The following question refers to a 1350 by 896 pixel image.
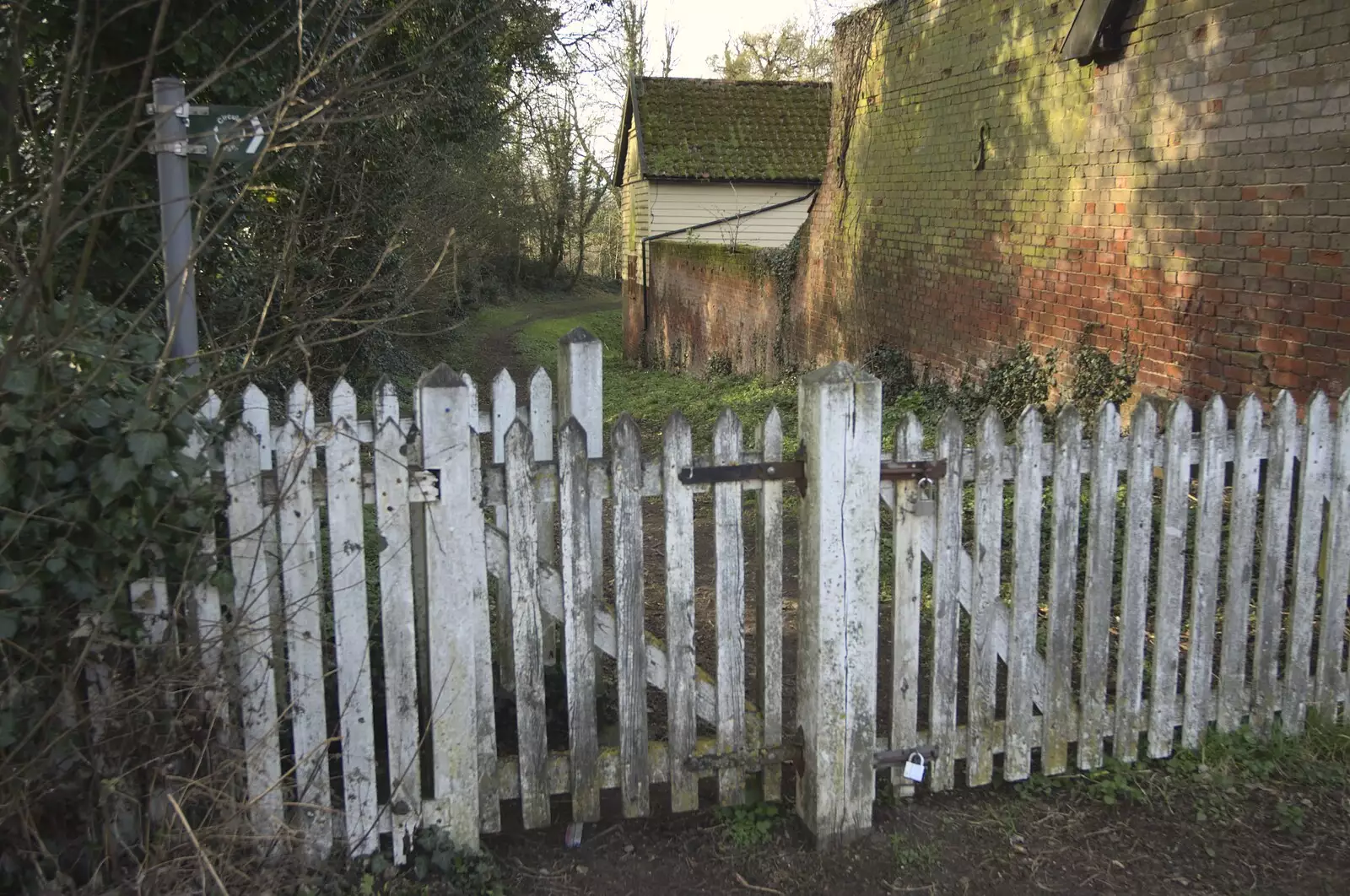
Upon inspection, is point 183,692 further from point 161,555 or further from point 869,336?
point 869,336

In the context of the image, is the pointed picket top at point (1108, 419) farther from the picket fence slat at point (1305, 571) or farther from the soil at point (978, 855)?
the soil at point (978, 855)

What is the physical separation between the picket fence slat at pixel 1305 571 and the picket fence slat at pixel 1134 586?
708 millimetres

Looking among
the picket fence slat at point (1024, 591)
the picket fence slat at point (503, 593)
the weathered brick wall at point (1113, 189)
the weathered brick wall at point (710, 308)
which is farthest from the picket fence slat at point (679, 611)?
the weathered brick wall at point (710, 308)

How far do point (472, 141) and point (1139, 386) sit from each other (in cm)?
955

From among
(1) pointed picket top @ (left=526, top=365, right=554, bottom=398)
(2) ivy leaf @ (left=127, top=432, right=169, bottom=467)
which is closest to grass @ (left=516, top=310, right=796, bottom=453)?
(1) pointed picket top @ (left=526, top=365, right=554, bottom=398)

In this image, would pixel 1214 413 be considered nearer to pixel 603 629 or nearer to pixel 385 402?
pixel 603 629

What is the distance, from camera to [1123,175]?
8.31 metres

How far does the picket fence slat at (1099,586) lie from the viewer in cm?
388

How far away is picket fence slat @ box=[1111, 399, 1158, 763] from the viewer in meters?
3.92

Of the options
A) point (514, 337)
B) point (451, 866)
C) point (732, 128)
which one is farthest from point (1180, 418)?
point (514, 337)

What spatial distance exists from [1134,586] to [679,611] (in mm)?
1781

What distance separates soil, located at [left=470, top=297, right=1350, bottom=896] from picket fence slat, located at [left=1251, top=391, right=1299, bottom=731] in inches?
16.4

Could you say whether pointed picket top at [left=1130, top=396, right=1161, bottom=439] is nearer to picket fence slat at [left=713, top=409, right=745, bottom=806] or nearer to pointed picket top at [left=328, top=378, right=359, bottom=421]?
picket fence slat at [left=713, top=409, right=745, bottom=806]

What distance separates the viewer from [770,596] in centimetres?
360
